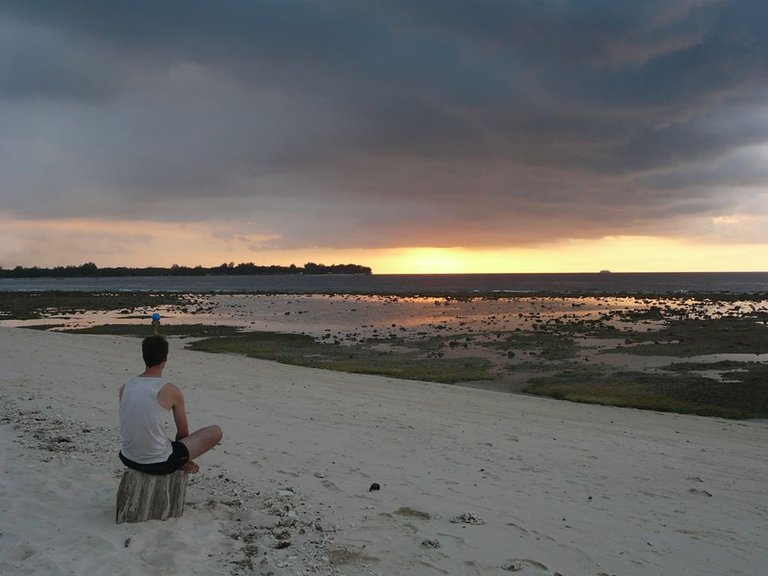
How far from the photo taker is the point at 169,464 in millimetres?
5746

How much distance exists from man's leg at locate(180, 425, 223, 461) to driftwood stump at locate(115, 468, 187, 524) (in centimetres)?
24

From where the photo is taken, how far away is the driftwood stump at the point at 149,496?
5.65 m

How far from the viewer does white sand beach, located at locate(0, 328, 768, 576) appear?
17.5 feet

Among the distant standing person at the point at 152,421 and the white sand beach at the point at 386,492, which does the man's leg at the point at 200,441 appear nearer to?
the distant standing person at the point at 152,421

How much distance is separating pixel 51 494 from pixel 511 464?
21.0 feet

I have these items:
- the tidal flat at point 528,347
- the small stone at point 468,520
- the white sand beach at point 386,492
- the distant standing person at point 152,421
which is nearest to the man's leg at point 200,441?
the distant standing person at point 152,421

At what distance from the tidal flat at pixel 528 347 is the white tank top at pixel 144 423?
1504cm

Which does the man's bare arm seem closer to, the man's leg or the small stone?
the man's leg

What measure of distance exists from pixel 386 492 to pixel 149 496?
9.47 ft

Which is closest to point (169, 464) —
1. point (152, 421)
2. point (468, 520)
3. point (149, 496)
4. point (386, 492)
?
point (149, 496)

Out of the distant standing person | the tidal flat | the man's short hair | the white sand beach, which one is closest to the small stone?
the white sand beach

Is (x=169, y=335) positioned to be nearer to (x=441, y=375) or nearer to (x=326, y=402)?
(x=441, y=375)

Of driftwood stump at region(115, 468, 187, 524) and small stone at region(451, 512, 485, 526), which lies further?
small stone at region(451, 512, 485, 526)

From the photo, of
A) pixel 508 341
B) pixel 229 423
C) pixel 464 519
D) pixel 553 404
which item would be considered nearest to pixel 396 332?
pixel 508 341
